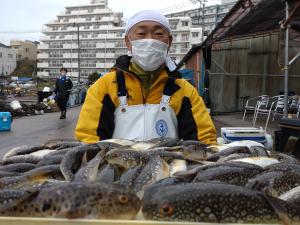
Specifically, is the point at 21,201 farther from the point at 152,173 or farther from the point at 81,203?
the point at 152,173

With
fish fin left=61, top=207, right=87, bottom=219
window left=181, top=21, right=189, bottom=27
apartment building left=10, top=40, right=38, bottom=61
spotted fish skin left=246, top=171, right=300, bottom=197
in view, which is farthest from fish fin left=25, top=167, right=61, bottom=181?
apartment building left=10, top=40, right=38, bottom=61

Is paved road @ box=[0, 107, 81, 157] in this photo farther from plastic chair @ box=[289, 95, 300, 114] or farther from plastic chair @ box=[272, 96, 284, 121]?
plastic chair @ box=[289, 95, 300, 114]

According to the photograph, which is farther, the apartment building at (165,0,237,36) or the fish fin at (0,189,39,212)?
the apartment building at (165,0,237,36)

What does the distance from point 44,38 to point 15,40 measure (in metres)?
19.6

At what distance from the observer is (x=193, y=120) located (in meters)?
3.87

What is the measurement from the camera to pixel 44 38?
12925cm

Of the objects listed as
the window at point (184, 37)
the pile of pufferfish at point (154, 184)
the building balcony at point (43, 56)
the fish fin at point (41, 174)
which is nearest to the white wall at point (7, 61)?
the building balcony at point (43, 56)

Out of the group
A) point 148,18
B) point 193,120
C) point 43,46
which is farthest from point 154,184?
point 43,46

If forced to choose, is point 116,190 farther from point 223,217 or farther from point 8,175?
point 8,175

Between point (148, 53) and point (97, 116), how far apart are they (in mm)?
766

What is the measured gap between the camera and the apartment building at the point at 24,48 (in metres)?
139

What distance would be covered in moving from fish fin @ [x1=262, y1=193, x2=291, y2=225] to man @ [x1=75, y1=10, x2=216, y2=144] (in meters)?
1.94

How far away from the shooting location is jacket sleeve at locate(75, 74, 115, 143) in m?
3.67

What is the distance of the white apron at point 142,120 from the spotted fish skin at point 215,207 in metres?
1.86
